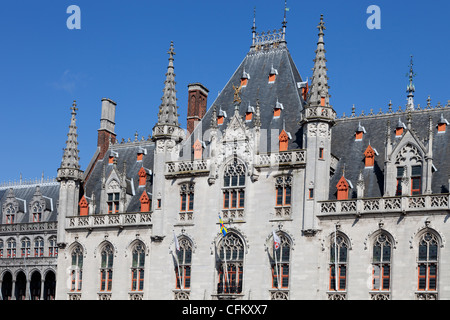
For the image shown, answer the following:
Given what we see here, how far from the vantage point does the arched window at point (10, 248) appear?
70375 millimetres

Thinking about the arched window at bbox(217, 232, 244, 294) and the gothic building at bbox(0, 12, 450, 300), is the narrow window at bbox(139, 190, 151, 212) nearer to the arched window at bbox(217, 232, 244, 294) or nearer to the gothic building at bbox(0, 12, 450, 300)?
the gothic building at bbox(0, 12, 450, 300)

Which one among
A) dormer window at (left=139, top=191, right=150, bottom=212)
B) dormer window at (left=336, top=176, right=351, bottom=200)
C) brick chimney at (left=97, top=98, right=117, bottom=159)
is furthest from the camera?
brick chimney at (left=97, top=98, right=117, bottom=159)

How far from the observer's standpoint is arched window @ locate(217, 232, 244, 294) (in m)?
54.5

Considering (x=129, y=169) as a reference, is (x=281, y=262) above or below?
below

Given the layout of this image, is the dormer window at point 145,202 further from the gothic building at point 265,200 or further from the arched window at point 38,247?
the arched window at point 38,247

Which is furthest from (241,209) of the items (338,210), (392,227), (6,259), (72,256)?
(6,259)

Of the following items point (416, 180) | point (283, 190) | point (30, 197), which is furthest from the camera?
point (30, 197)

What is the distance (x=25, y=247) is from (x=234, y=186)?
23185mm

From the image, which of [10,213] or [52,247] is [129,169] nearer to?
[52,247]

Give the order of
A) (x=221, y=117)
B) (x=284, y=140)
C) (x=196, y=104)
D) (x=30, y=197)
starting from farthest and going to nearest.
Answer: (x=30, y=197)
(x=196, y=104)
(x=221, y=117)
(x=284, y=140)

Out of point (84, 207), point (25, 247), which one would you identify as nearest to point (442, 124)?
point (84, 207)

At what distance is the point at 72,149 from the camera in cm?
6384

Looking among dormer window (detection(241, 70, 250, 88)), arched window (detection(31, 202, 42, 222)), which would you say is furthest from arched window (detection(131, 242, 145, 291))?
arched window (detection(31, 202, 42, 222))

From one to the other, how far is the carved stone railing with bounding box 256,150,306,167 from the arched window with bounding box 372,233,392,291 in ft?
23.8
